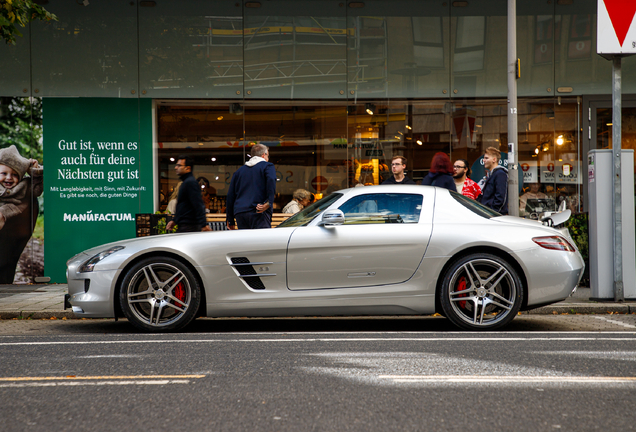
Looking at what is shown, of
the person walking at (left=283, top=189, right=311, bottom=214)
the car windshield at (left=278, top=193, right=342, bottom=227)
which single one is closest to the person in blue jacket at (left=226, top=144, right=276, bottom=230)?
the car windshield at (left=278, top=193, right=342, bottom=227)

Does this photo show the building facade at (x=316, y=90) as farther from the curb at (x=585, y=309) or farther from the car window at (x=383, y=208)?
the car window at (x=383, y=208)

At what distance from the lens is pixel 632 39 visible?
332 inches

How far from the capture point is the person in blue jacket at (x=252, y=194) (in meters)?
8.44

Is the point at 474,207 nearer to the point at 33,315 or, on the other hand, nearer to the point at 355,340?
the point at 355,340

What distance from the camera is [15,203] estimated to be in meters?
12.0

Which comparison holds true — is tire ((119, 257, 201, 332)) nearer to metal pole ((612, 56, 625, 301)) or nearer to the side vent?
the side vent

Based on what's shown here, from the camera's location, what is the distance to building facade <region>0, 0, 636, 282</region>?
1231 cm

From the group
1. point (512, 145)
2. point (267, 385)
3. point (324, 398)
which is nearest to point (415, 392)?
point (324, 398)

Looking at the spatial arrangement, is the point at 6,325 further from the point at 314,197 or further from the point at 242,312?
the point at 314,197

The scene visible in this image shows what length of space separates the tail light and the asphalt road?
0.77 meters

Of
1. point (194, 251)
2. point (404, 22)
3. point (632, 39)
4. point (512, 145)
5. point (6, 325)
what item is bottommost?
point (6, 325)

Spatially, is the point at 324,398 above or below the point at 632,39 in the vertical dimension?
below

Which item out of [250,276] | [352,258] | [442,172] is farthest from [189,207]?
[442,172]

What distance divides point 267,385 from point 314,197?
8487 mm
